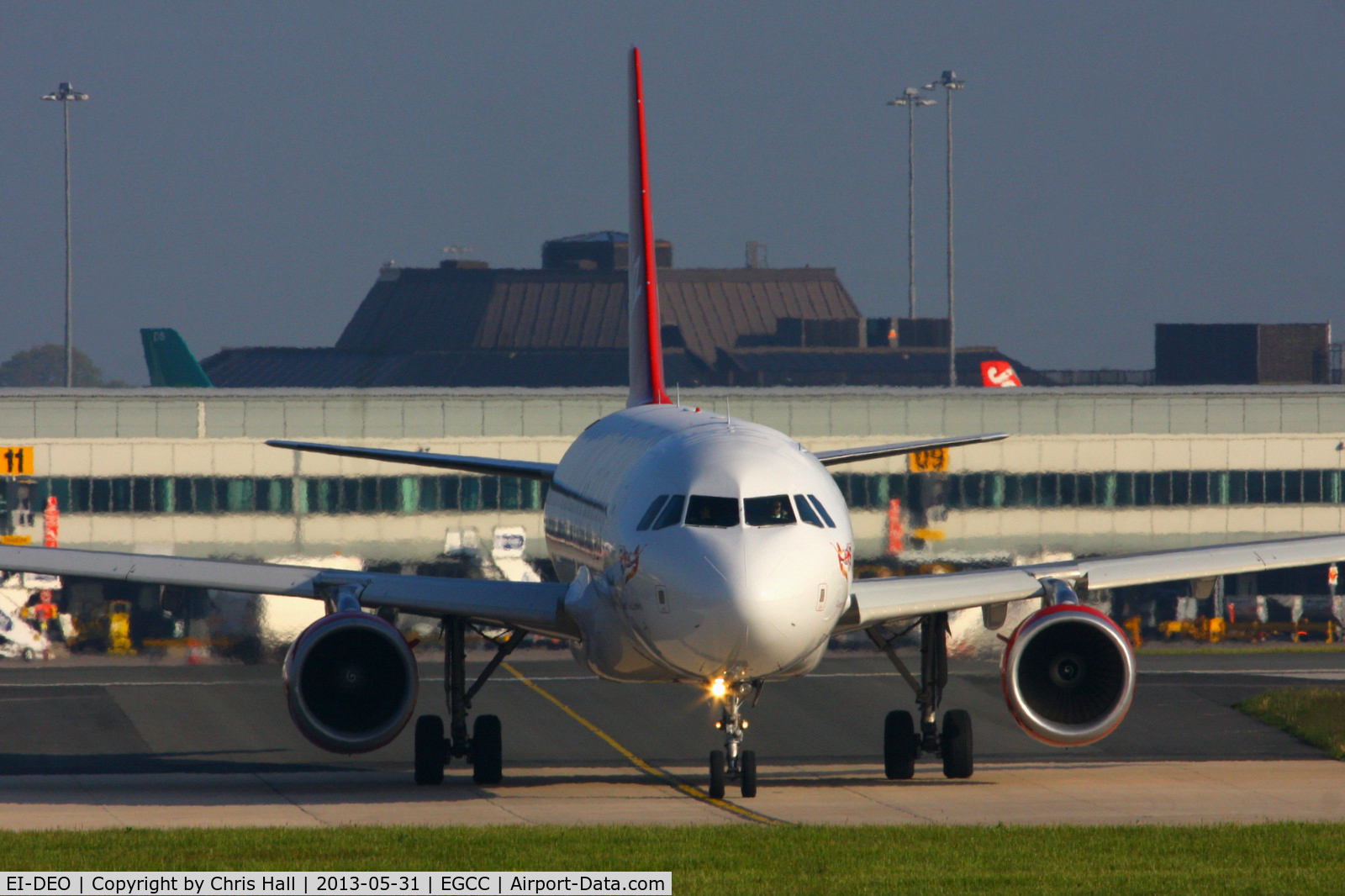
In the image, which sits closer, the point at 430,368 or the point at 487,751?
the point at 487,751

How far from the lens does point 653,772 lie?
2645cm

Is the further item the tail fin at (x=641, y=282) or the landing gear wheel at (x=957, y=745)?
the tail fin at (x=641, y=282)

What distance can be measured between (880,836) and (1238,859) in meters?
3.52

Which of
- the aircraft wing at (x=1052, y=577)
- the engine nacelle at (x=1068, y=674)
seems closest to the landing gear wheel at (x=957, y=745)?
the engine nacelle at (x=1068, y=674)

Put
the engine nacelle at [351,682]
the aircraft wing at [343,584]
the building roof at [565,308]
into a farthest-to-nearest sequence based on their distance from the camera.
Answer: the building roof at [565,308] < the aircraft wing at [343,584] < the engine nacelle at [351,682]

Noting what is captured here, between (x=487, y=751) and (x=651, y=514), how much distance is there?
5.63 meters

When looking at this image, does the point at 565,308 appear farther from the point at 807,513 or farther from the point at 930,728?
the point at 807,513

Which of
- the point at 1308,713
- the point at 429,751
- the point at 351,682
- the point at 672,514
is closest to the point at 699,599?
the point at 672,514

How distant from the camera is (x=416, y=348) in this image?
379 feet

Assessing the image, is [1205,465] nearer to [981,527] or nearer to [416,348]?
[981,527]

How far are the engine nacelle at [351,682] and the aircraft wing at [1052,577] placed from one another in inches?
222

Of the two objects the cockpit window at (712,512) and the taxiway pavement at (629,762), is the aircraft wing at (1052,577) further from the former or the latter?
the cockpit window at (712,512)

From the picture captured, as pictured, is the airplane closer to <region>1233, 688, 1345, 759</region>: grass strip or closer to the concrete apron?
the concrete apron

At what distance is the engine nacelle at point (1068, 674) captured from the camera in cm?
2380
